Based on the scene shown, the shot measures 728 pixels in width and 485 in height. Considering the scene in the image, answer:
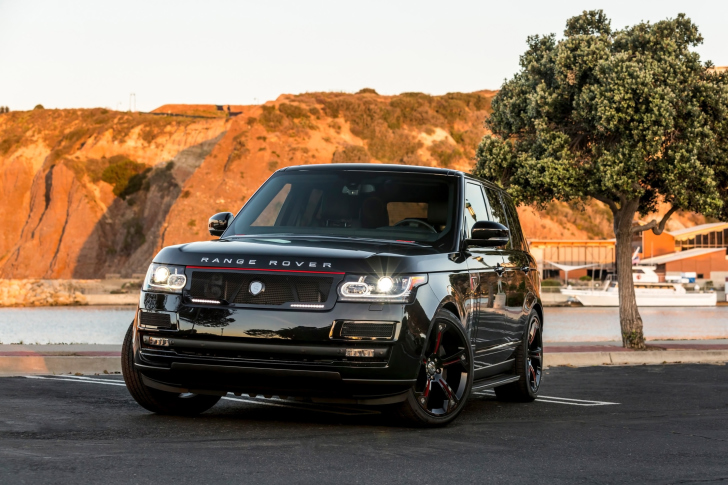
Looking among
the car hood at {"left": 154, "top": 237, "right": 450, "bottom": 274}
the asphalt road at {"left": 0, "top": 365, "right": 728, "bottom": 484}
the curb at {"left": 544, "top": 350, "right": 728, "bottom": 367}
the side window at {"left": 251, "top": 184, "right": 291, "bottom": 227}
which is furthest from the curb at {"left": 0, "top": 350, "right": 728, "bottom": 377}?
the car hood at {"left": 154, "top": 237, "right": 450, "bottom": 274}

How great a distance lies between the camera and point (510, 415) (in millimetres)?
8922

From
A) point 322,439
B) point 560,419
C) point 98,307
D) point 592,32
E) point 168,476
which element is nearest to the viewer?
point 168,476

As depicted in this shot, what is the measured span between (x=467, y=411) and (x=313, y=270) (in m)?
2.84

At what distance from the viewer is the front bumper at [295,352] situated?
6867 millimetres

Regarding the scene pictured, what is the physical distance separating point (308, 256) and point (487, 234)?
1.78 meters

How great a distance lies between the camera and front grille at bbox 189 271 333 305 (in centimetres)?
694

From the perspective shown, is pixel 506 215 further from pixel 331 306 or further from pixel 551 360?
pixel 551 360

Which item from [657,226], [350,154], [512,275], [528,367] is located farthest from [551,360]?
[350,154]

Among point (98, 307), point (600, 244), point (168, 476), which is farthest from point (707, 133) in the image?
point (600, 244)

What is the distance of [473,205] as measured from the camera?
9.02 meters

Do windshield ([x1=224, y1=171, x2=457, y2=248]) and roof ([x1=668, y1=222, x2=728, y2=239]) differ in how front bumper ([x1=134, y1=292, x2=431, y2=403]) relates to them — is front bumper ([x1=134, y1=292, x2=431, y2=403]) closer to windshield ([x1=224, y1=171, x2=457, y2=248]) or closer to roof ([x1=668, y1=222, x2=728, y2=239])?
windshield ([x1=224, y1=171, x2=457, y2=248])

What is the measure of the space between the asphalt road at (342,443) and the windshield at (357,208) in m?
1.50

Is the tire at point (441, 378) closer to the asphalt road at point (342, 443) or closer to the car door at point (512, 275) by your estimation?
the asphalt road at point (342, 443)

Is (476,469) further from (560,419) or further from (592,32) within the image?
(592,32)
